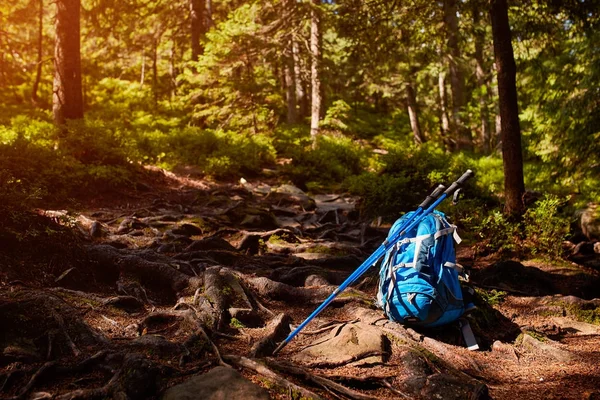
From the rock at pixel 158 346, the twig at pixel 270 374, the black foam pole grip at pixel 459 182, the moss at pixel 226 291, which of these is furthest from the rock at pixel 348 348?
the black foam pole grip at pixel 459 182

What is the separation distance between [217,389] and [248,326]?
1769mm

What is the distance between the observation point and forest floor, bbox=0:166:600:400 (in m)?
3.40

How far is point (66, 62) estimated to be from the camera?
11.6 meters

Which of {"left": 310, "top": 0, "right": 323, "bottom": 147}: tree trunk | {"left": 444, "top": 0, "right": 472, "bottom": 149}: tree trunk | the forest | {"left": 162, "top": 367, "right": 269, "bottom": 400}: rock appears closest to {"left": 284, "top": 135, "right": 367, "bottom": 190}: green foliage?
the forest

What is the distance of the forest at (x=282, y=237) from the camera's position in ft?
12.2

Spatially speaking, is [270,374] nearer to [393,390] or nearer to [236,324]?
[393,390]

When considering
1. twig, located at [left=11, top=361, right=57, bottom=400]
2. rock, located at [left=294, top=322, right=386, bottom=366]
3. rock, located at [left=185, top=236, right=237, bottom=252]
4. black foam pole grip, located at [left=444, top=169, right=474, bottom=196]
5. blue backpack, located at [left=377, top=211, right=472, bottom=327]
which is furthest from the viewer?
rock, located at [left=185, top=236, right=237, bottom=252]

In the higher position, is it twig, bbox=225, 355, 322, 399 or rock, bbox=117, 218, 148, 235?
rock, bbox=117, 218, 148, 235

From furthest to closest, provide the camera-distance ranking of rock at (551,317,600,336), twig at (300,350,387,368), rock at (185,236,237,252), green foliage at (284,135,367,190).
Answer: green foliage at (284,135,367,190)
rock at (185,236,237,252)
rock at (551,317,600,336)
twig at (300,350,387,368)

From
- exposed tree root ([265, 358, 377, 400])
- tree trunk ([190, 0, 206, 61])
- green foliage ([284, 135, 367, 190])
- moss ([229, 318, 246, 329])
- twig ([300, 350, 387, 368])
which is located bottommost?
twig ([300, 350, 387, 368])

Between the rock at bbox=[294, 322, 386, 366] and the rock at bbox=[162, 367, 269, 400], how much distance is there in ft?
2.88

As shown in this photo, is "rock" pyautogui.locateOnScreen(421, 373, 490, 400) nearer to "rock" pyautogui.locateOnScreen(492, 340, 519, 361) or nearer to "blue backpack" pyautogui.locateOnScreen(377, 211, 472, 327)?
"blue backpack" pyautogui.locateOnScreen(377, 211, 472, 327)

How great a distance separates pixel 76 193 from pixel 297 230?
493 cm

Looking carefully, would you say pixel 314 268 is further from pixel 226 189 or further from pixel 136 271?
pixel 226 189
